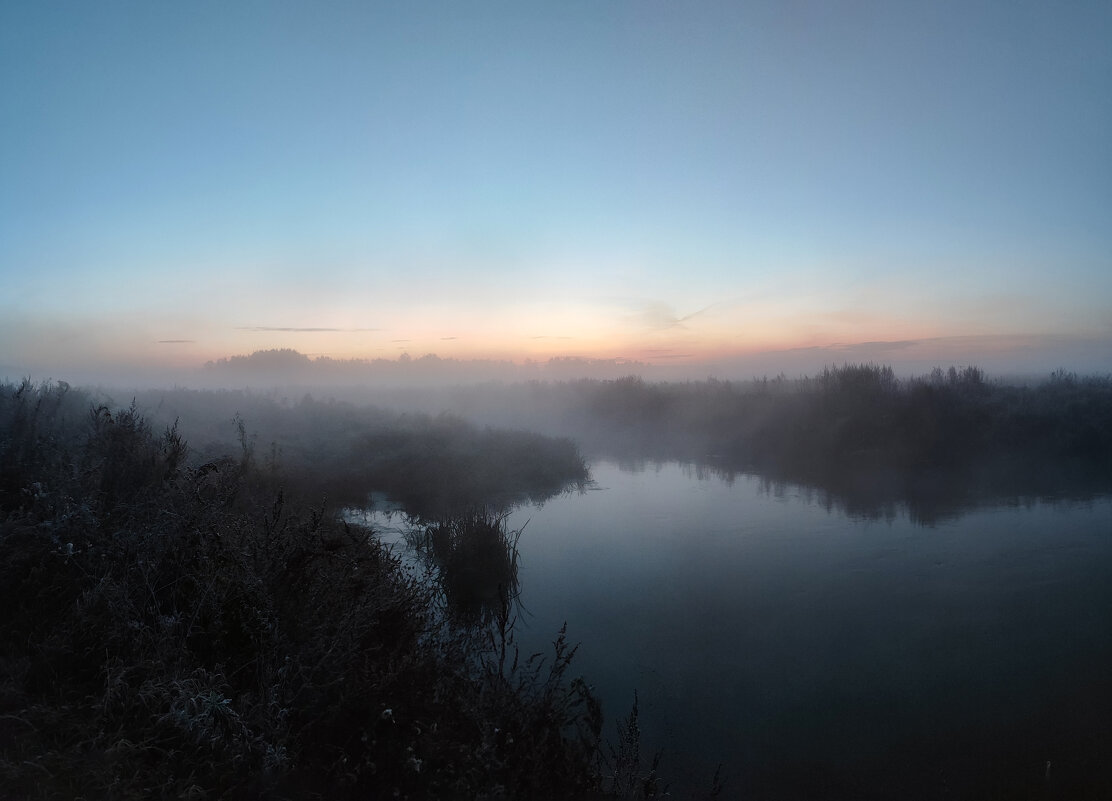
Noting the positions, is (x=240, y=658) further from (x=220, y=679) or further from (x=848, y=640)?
(x=848, y=640)

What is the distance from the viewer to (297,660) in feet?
12.0

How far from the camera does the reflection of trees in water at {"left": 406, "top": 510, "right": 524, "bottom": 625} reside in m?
7.81

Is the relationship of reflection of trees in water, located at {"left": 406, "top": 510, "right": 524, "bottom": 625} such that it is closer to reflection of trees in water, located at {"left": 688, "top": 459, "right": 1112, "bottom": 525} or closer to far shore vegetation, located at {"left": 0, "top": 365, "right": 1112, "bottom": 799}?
far shore vegetation, located at {"left": 0, "top": 365, "right": 1112, "bottom": 799}

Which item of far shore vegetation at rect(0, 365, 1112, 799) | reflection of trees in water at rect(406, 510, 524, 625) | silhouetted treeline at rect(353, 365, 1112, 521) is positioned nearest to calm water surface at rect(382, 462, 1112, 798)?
reflection of trees in water at rect(406, 510, 524, 625)

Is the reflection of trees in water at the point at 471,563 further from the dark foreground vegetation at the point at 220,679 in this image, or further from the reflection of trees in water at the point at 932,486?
the reflection of trees in water at the point at 932,486

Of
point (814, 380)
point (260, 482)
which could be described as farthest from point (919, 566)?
point (814, 380)

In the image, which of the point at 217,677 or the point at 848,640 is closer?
the point at 217,677

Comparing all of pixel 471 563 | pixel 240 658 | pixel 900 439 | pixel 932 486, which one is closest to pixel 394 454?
pixel 471 563

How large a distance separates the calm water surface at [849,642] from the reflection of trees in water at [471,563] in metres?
0.41

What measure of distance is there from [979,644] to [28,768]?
802cm

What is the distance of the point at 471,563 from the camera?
855 cm

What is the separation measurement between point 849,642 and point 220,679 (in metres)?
6.23

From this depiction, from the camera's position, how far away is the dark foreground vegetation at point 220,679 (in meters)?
2.81

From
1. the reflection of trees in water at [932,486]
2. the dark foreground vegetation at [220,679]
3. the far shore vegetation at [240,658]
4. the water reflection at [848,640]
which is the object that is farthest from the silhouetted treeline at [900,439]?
the dark foreground vegetation at [220,679]
